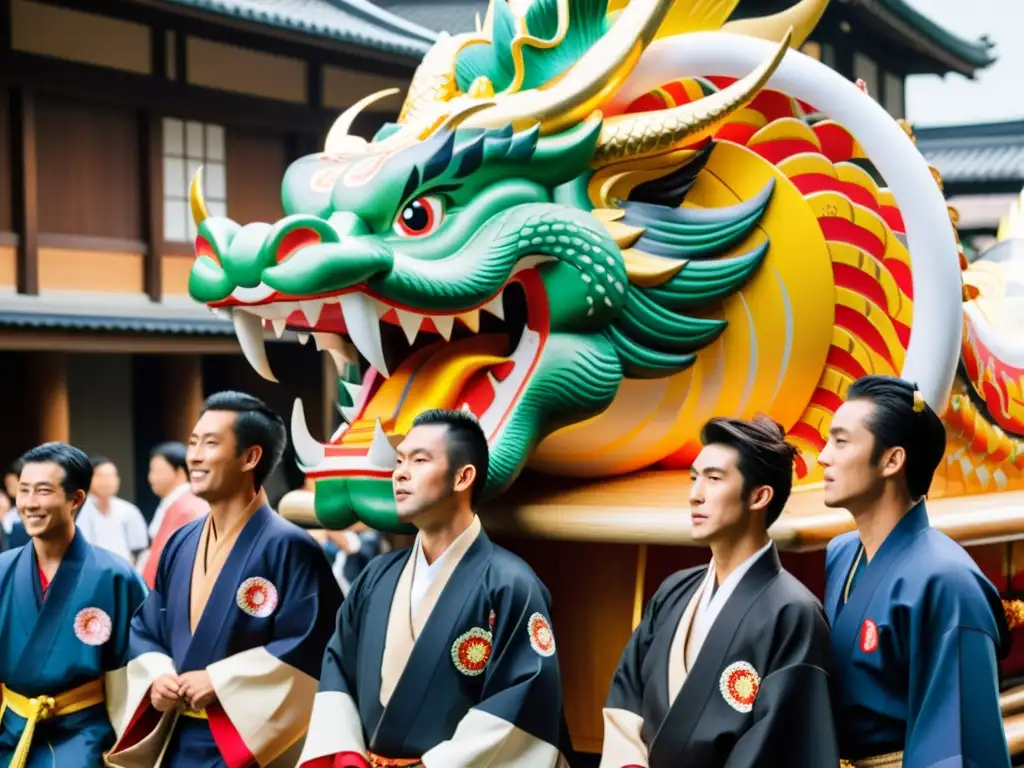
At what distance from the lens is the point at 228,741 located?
11.6 feet

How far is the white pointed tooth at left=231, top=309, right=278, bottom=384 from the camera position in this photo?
3.49m

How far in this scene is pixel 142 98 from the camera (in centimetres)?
1162

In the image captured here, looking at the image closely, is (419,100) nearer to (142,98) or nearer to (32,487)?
(32,487)

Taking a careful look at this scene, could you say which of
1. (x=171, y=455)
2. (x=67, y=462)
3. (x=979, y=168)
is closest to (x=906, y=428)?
(x=67, y=462)

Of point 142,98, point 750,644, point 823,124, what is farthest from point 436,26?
point 750,644

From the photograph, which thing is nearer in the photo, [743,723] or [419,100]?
[743,723]

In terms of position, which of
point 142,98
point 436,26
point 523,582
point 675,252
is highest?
point 436,26

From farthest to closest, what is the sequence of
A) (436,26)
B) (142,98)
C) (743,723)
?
1. (436,26)
2. (142,98)
3. (743,723)

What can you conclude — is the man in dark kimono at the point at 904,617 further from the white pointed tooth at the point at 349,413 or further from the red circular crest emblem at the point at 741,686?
the white pointed tooth at the point at 349,413

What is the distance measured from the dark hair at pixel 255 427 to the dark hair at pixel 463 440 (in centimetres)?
69

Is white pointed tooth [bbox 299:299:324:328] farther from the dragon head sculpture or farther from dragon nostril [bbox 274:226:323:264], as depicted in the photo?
dragon nostril [bbox 274:226:323:264]

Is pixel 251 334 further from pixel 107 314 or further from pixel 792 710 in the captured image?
pixel 107 314

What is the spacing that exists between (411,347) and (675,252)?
76 centimetres

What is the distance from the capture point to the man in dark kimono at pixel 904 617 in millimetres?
2646
